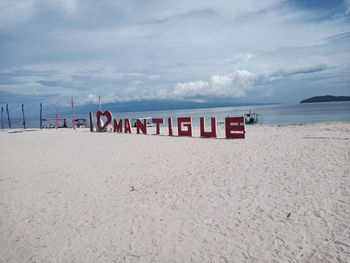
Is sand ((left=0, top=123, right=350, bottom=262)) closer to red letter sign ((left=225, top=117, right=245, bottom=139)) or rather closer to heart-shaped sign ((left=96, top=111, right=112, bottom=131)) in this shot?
red letter sign ((left=225, top=117, right=245, bottom=139))

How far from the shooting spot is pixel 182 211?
6.38 metres

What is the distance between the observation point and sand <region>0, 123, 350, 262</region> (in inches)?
189

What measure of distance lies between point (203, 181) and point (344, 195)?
3.67m

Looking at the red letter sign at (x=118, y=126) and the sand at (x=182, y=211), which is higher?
the red letter sign at (x=118, y=126)

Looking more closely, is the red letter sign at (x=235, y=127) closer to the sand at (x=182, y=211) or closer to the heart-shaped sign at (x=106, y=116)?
the sand at (x=182, y=211)

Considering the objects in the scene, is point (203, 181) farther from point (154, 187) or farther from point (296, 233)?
point (296, 233)

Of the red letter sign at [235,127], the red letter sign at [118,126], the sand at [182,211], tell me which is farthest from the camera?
the red letter sign at [118,126]

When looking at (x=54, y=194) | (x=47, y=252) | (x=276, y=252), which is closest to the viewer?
(x=276, y=252)

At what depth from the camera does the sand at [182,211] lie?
4.81 metres

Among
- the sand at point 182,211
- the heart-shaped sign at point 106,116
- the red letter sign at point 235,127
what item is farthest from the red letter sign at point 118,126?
the sand at point 182,211

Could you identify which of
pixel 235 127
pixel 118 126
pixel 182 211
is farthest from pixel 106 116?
pixel 182 211

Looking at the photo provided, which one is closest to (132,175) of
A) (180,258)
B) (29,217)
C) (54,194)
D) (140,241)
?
(54,194)

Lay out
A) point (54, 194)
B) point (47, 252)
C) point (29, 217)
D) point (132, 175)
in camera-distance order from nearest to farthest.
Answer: point (47, 252), point (29, 217), point (54, 194), point (132, 175)

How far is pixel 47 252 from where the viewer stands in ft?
16.5
